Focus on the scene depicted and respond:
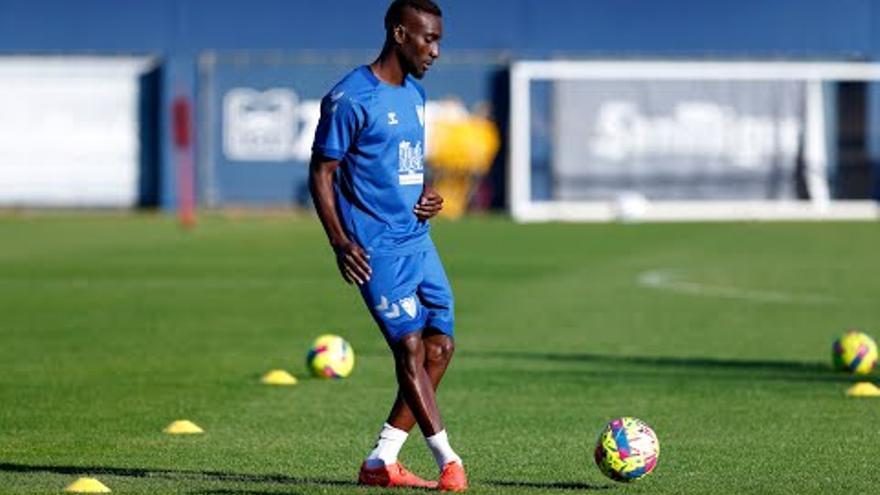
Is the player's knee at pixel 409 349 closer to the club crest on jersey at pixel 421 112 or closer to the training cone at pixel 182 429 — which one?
the club crest on jersey at pixel 421 112

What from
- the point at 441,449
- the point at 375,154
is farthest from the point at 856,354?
the point at 375,154

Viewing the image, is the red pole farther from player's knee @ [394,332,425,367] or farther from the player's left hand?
player's knee @ [394,332,425,367]

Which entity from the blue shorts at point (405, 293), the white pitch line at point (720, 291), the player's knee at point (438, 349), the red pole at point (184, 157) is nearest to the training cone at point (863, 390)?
the player's knee at point (438, 349)

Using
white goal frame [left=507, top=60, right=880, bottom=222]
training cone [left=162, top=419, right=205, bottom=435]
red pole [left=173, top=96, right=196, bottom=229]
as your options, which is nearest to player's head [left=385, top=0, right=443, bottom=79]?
training cone [left=162, top=419, right=205, bottom=435]

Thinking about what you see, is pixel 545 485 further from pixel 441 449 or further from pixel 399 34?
pixel 399 34

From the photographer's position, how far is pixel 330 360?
16250mm

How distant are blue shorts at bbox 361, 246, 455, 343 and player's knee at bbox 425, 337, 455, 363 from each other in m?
Answer: 0.11

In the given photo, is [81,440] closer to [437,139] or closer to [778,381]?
[778,381]

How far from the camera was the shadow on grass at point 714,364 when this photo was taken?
1636cm

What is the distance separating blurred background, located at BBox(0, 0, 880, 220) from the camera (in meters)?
57.4

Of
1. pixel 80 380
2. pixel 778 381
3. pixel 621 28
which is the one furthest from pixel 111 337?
pixel 621 28

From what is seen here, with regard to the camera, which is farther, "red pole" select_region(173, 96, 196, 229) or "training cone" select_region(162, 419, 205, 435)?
"red pole" select_region(173, 96, 196, 229)

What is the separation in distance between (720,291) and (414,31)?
1761cm

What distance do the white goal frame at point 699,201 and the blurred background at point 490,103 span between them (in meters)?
0.06
